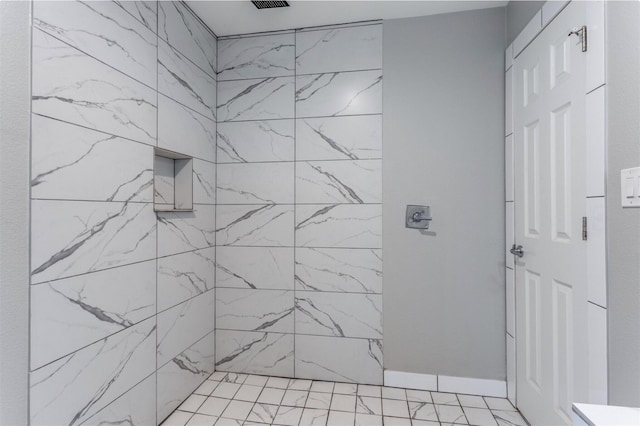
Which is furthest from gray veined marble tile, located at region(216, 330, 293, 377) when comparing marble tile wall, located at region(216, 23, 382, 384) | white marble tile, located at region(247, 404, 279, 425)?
white marble tile, located at region(247, 404, 279, 425)

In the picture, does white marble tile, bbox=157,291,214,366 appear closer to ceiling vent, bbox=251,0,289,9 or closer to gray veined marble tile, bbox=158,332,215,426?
gray veined marble tile, bbox=158,332,215,426

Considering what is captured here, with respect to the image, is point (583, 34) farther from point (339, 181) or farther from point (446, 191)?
point (339, 181)

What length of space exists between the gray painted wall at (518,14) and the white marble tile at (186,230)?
7.28 feet

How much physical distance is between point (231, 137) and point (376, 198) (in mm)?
1145

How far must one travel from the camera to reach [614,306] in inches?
43.5

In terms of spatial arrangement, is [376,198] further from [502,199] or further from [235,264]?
[235,264]

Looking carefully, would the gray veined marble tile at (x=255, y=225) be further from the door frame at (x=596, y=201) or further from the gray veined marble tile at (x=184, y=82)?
the door frame at (x=596, y=201)

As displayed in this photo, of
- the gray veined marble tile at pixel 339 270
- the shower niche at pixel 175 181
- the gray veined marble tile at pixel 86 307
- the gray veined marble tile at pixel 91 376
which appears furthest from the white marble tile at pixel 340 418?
the shower niche at pixel 175 181

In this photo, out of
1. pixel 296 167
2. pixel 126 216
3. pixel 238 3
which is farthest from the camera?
pixel 296 167

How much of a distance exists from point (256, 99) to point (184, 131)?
604mm

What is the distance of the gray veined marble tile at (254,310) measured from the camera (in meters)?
2.24

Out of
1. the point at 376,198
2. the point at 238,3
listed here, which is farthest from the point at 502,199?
the point at 238,3

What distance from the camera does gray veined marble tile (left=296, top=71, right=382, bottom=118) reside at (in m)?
2.15

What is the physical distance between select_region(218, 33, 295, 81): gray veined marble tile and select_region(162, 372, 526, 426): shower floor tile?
7.08ft
